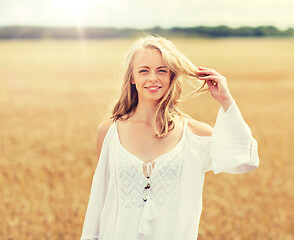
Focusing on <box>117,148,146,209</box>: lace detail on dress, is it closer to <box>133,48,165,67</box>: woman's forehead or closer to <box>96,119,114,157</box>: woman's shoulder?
<box>96,119,114,157</box>: woman's shoulder

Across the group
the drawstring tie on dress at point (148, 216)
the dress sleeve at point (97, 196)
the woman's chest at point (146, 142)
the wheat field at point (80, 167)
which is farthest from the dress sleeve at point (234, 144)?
the wheat field at point (80, 167)

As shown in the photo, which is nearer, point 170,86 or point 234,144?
point 234,144

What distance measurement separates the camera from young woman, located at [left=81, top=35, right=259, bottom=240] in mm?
2193

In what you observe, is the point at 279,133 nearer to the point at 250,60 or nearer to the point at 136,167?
the point at 136,167

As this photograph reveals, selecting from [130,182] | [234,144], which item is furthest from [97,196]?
[234,144]

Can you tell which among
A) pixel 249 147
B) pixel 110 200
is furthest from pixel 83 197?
pixel 249 147

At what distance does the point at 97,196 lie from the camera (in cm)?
239

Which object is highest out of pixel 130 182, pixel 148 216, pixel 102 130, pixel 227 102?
pixel 227 102

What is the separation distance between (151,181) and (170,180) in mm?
107

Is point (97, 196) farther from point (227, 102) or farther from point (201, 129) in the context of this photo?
point (227, 102)

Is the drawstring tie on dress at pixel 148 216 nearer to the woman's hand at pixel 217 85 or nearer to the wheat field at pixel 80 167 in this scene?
the woman's hand at pixel 217 85

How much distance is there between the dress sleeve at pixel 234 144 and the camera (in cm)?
215

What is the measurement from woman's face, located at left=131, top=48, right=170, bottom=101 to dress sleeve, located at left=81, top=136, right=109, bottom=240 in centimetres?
40

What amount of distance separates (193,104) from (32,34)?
1549 inches
